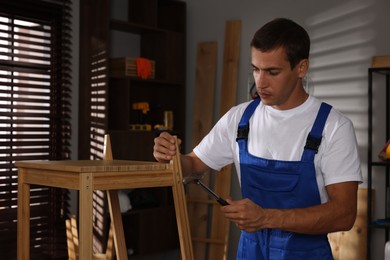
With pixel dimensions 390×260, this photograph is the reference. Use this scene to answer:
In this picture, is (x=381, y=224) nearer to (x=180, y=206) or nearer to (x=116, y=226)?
(x=116, y=226)

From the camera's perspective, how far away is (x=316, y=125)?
2049 mm

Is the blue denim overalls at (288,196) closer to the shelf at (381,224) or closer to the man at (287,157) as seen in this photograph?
the man at (287,157)

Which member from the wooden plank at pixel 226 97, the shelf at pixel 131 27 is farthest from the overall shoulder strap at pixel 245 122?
the wooden plank at pixel 226 97

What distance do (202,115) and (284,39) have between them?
3333 millimetres

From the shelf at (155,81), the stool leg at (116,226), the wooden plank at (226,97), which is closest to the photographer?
the stool leg at (116,226)

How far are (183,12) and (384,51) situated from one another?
6.02 feet

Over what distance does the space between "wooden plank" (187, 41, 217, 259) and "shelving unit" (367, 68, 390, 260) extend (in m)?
1.40

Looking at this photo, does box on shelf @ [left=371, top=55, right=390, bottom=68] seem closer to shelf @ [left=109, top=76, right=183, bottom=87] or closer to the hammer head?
shelf @ [left=109, top=76, right=183, bottom=87]

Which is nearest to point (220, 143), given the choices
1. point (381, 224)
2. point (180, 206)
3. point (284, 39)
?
point (180, 206)

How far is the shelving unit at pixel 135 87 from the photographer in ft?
15.5

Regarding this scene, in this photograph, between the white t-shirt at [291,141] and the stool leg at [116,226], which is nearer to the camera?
the white t-shirt at [291,141]

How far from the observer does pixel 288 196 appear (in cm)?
211

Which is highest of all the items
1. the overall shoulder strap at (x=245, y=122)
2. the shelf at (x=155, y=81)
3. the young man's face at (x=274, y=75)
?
the shelf at (x=155, y=81)

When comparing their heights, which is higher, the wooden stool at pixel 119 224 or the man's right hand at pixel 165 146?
the man's right hand at pixel 165 146
